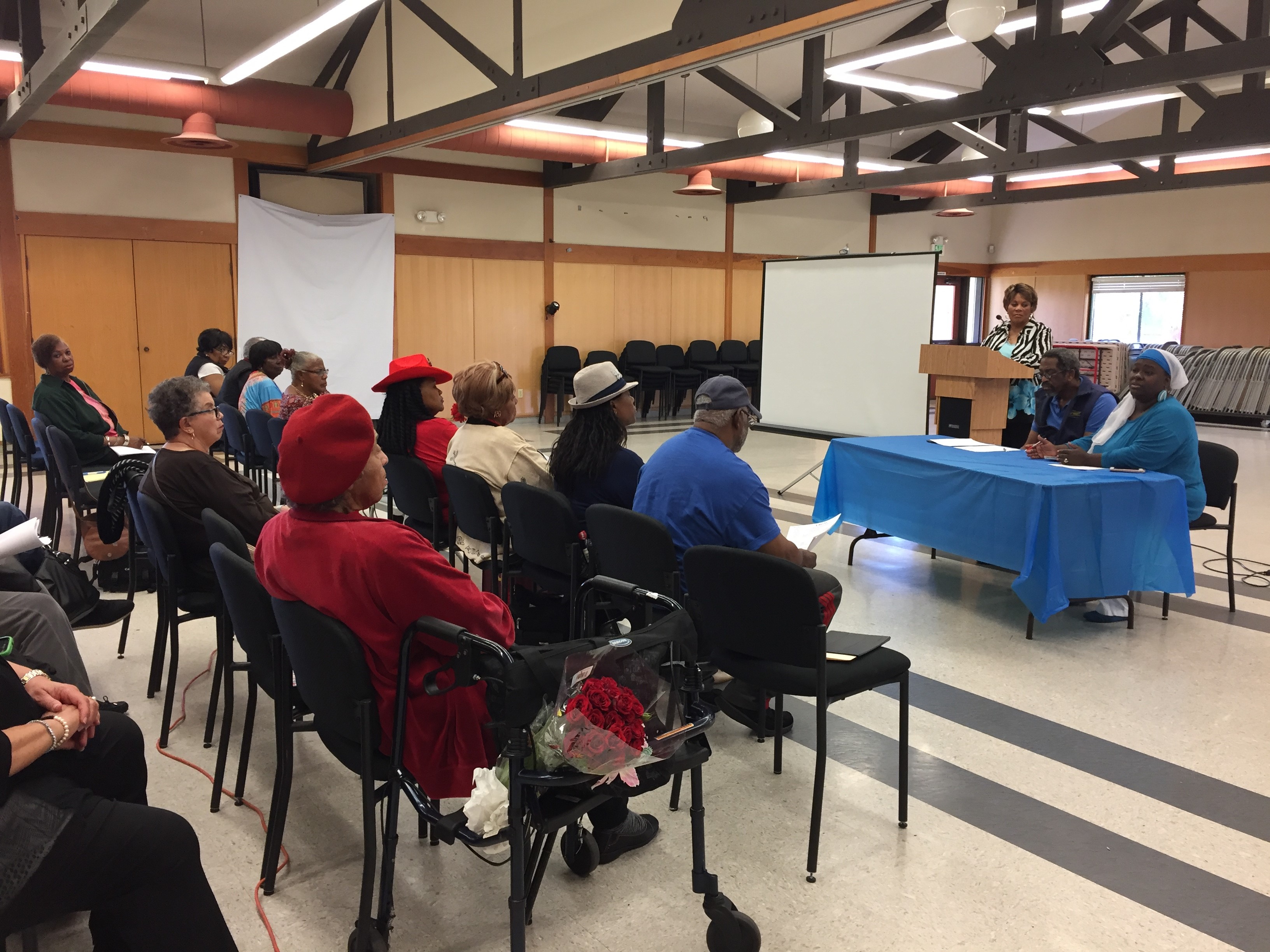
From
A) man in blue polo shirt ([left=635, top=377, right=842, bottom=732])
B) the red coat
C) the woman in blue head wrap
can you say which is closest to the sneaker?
the woman in blue head wrap

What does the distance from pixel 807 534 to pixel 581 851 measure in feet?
4.22

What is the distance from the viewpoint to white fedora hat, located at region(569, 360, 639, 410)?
10.2 ft

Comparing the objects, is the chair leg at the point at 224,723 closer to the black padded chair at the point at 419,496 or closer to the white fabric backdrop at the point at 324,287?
the black padded chair at the point at 419,496

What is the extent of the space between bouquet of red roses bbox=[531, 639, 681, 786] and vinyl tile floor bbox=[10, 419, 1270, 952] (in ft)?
1.77

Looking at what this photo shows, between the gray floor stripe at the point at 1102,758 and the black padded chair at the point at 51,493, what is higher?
the black padded chair at the point at 51,493

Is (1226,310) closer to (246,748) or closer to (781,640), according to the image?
(781,640)

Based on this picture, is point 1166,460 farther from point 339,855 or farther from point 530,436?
point 530,436

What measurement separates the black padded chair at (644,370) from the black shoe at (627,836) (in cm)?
954

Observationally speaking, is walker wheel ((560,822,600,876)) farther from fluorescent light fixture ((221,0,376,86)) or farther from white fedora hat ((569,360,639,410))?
fluorescent light fixture ((221,0,376,86))

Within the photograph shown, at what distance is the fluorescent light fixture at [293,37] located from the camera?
493cm

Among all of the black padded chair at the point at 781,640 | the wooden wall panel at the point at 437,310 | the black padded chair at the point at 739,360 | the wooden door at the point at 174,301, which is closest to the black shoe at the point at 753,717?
the black padded chair at the point at 781,640

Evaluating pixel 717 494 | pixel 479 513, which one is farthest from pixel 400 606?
pixel 479 513

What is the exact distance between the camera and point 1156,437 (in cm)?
383

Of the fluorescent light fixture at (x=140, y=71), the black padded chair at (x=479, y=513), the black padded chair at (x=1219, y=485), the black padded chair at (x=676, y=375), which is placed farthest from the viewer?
the black padded chair at (x=676, y=375)
